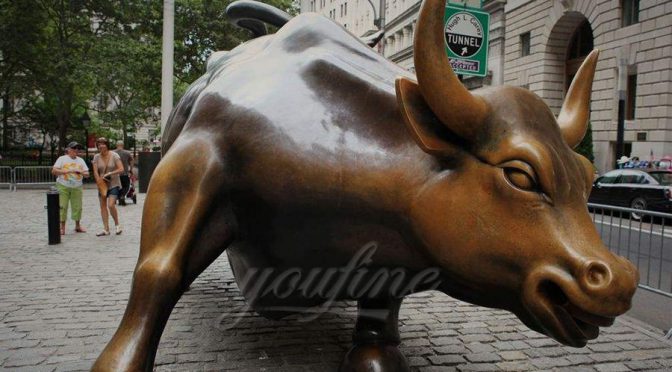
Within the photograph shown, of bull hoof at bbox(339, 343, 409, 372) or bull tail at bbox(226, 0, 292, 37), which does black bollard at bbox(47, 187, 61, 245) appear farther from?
bull hoof at bbox(339, 343, 409, 372)

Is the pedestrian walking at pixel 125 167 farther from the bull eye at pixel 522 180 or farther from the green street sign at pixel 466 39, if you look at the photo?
the bull eye at pixel 522 180

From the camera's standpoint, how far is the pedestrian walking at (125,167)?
42.6 ft

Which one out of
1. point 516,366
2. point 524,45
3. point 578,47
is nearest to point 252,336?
point 516,366

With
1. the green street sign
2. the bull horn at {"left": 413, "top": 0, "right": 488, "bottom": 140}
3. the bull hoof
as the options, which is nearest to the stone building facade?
the green street sign

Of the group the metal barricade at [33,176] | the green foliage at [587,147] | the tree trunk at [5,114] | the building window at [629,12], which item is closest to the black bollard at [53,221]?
the metal barricade at [33,176]

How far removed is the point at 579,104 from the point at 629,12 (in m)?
24.6

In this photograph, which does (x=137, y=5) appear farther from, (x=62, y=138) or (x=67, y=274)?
(x=67, y=274)

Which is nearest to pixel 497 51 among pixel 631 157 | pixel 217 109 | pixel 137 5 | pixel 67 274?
pixel 631 157

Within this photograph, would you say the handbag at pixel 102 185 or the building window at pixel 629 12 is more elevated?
the building window at pixel 629 12

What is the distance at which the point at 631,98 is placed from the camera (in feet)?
78.2

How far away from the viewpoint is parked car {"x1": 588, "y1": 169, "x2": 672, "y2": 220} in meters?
14.1

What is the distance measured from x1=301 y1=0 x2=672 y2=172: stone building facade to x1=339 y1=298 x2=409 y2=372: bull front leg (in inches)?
558

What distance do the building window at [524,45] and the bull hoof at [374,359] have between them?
29.9 metres

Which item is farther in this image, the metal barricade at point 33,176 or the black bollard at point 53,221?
the metal barricade at point 33,176
